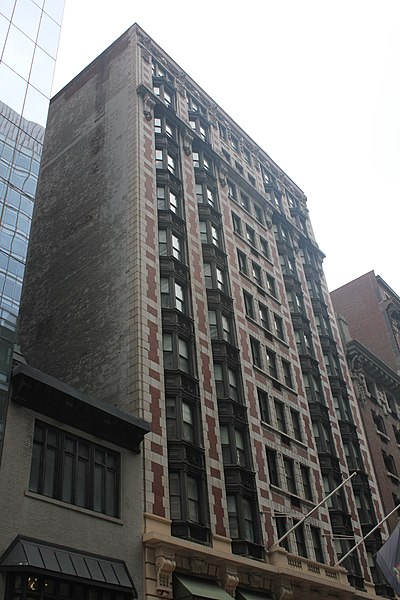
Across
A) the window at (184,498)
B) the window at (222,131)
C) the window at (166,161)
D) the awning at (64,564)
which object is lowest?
the awning at (64,564)

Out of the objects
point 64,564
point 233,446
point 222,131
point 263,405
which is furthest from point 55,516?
point 222,131

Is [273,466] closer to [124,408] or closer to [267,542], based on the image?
[267,542]

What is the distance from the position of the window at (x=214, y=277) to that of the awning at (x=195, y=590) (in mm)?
16540

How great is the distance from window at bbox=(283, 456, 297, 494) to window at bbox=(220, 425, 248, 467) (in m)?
4.00

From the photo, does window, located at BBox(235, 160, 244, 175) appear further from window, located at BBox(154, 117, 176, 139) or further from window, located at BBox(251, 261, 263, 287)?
window, located at BBox(251, 261, 263, 287)

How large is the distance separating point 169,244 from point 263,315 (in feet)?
33.8

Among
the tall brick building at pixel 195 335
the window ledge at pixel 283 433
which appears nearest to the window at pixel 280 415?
the tall brick building at pixel 195 335

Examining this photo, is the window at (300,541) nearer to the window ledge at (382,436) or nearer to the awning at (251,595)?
the awning at (251,595)

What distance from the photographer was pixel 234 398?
34.3 metres

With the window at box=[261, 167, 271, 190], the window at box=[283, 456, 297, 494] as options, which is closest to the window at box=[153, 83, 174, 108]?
the window at box=[261, 167, 271, 190]

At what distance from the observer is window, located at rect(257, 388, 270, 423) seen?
36.1 metres

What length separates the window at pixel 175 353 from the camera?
30.6 m

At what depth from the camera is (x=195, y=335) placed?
108 feet

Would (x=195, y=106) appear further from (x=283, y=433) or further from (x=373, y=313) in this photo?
(x=373, y=313)
